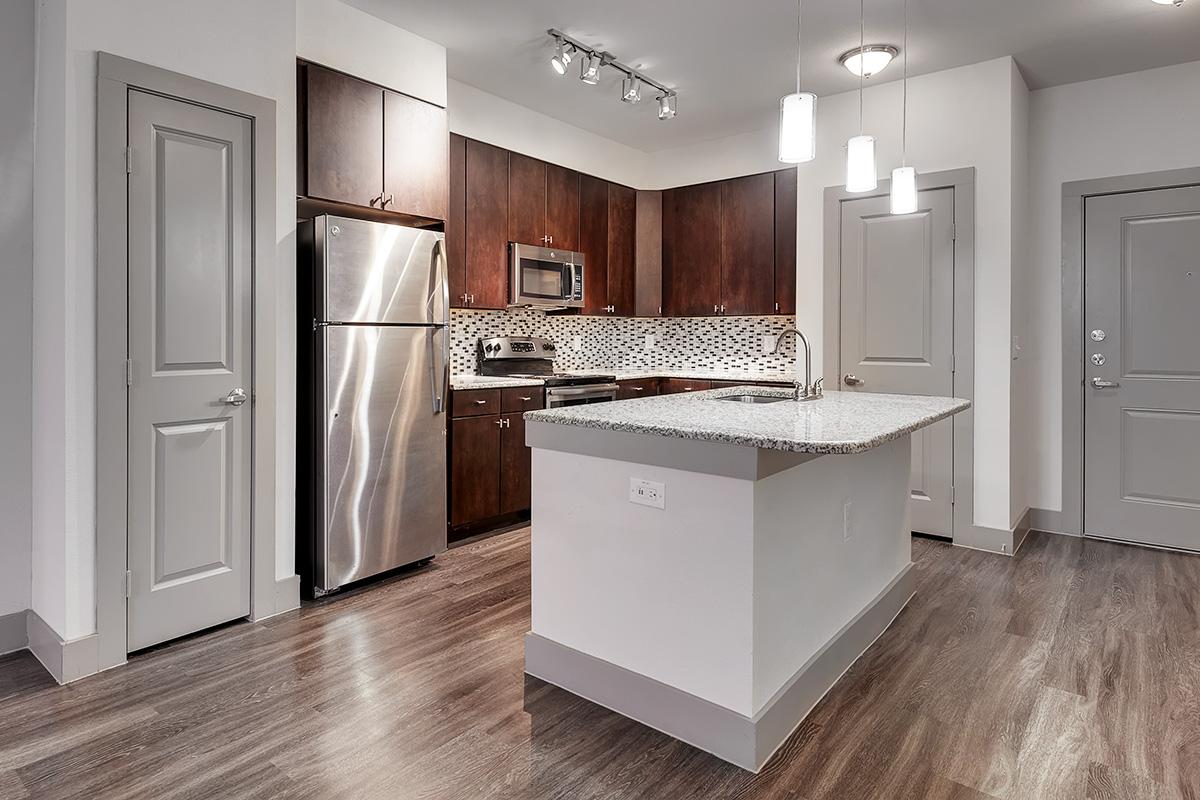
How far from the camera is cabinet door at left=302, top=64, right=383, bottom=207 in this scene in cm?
324

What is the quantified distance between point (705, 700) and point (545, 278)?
3.36 meters

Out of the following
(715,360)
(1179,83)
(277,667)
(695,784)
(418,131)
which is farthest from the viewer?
(715,360)

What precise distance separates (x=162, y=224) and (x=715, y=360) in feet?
13.7

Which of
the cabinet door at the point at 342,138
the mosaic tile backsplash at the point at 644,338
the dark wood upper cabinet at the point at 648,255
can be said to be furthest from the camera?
the dark wood upper cabinet at the point at 648,255

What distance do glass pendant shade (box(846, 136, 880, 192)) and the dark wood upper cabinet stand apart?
319cm

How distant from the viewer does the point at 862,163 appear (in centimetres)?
257

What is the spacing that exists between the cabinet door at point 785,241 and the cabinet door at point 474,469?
7.44 ft

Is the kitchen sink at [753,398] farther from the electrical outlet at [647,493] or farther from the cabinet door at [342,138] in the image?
the cabinet door at [342,138]

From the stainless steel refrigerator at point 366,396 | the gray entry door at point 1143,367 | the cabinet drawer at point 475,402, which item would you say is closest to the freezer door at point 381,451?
the stainless steel refrigerator at point 366,396

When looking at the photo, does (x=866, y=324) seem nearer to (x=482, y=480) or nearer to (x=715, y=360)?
(x=715, y=360)

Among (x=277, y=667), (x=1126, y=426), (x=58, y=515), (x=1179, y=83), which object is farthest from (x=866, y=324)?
(x=58, y=515)

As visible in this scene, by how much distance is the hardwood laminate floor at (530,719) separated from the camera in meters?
1.91

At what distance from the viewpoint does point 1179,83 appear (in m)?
3.99

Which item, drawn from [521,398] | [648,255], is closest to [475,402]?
[521,398]
